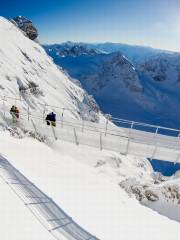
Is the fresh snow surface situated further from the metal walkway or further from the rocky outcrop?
the rocky outcrop

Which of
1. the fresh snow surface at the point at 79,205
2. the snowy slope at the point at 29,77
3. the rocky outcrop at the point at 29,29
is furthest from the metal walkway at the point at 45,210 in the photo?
the rocky outcrop at the point at 29,29

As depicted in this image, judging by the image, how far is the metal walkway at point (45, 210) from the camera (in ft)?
34.3

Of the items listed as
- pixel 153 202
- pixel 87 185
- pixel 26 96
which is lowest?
pixel 153 202

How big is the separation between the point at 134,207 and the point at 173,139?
11.8 m

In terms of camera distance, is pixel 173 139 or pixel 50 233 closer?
pixel 50 233

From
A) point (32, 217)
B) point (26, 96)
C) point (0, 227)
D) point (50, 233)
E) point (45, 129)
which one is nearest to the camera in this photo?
point (0, 227)

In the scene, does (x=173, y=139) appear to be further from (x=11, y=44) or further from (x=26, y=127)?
(x=11, y=44)

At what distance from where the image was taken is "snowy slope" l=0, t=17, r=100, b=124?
150 ft

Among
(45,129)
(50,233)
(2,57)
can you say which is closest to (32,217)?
(50,233)

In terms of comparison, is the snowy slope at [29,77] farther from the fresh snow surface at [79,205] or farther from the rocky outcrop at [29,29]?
the rocky outcrop at [29,29]

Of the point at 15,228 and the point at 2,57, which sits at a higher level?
the point at 2,57

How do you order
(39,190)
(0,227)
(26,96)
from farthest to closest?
(26,96), (39,190), (0,227)

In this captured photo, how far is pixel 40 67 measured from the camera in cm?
6366

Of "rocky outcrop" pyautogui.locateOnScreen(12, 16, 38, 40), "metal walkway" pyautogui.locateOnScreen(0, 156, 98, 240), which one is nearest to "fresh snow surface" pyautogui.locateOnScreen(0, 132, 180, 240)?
"metal walkway" pyautogui.locateOnScreen(0, 156, 98, 240)
